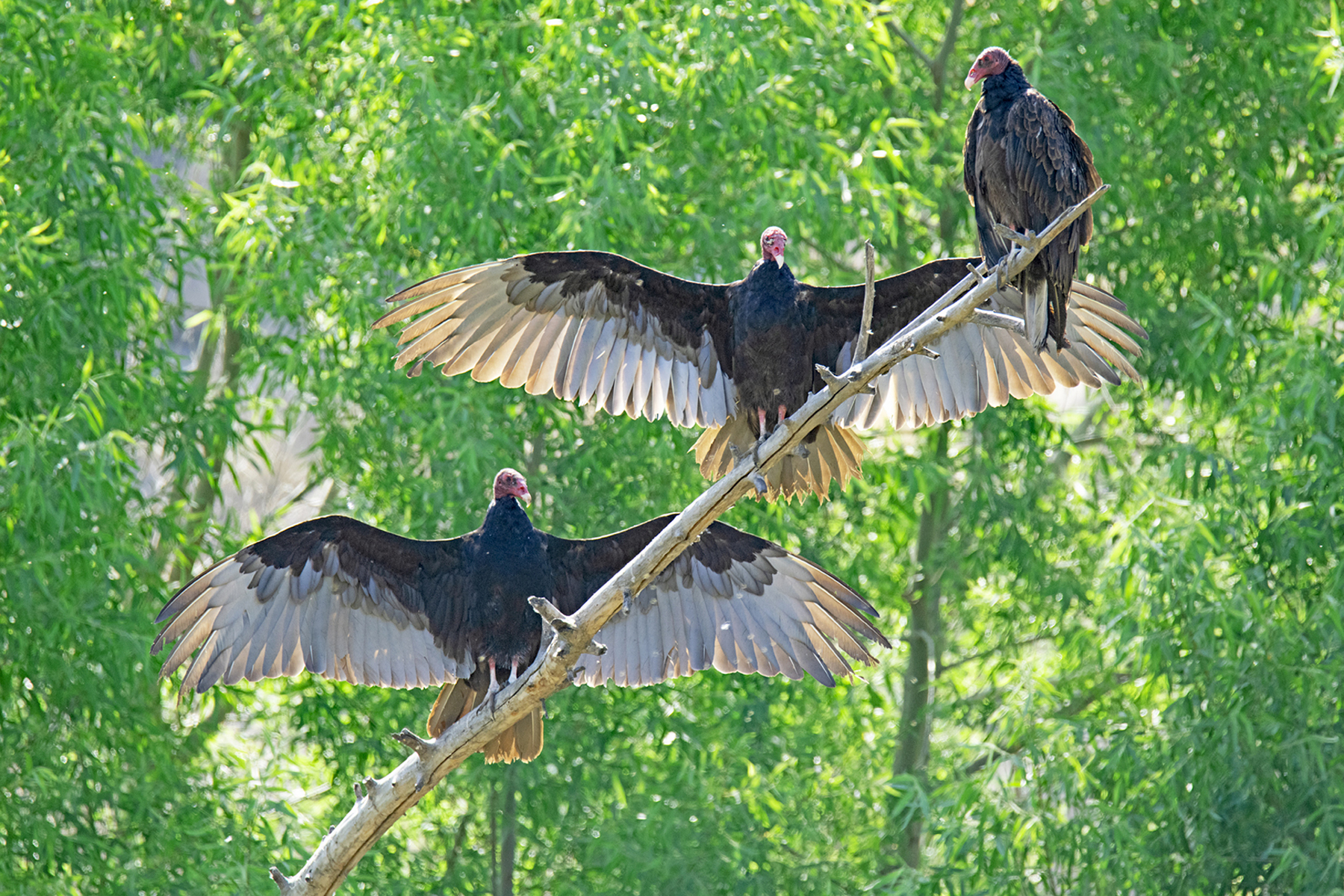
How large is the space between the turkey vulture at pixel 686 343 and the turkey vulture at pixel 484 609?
33 cm

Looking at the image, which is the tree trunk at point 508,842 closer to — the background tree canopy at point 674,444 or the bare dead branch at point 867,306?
the background tree canopy at point 674,444

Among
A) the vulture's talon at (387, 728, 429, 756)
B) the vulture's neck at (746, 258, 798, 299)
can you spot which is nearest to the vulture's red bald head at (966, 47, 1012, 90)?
the vulture's neck at (746, 258, 798, 299)

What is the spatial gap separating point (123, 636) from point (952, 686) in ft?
12.9

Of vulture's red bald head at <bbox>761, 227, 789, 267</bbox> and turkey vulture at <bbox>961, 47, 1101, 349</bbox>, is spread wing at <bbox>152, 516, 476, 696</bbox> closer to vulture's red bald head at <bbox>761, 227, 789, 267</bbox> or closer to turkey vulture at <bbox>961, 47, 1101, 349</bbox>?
vulture's red bald head at <bbox>761, 227, 789, 267</bbox>

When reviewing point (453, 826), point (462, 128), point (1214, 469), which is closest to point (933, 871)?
point (1214, 469)

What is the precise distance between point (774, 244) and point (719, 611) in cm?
99

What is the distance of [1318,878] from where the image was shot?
17.3 ft

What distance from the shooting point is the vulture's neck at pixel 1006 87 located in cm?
377

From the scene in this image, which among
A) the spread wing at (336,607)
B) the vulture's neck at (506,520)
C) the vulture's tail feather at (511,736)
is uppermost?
the vulture's neck at (506,520)

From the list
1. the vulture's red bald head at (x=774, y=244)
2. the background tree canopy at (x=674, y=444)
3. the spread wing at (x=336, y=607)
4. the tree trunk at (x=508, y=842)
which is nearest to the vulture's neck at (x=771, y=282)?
the vulture's red bald head at (x=774, y=244)

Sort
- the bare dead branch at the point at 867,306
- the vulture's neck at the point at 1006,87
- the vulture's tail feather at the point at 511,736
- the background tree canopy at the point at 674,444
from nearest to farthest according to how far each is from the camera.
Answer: the bare dead branch at the point at 867,306
the vulture's neck at the point at 1006,87
the vulture's tail feather at the point at 511,736
the background tree canopy at the point at 674,444

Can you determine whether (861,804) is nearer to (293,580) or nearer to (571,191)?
(571,191)

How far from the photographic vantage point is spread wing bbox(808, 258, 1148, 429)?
4289 millimetres

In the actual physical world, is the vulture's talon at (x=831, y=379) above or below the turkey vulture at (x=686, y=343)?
below
